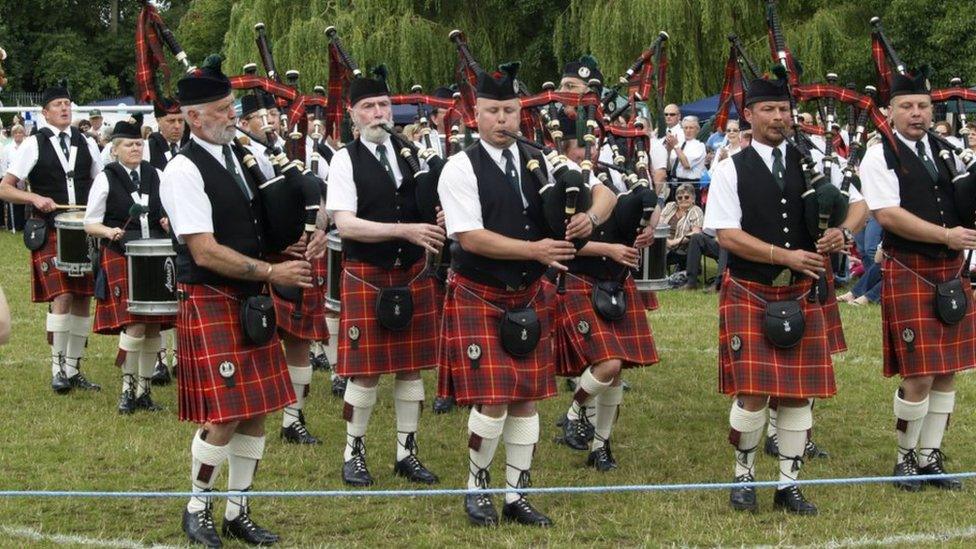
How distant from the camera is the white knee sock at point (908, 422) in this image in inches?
227

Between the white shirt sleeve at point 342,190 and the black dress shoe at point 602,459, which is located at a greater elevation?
the white shirt sleeve at point 342,190

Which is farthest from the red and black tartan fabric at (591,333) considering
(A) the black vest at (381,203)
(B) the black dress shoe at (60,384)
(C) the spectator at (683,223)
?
(C) the spectator at (683,223)

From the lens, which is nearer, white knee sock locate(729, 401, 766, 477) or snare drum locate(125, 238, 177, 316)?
white knee sock locate(729, 401, 766, 477)

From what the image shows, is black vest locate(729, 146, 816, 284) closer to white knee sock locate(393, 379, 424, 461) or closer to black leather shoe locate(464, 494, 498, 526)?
black leather shoe locate(464, 494, 498, 526)

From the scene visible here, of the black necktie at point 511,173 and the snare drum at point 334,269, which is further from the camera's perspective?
the snare drum at point 334,269

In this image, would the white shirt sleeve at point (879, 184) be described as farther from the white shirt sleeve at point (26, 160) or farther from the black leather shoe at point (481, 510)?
the white shirt sleeve at point (26, 160)

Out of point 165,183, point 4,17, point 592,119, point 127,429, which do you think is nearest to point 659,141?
point 592,119

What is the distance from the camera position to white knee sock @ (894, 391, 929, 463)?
18.9ft

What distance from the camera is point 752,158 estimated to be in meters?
5.25

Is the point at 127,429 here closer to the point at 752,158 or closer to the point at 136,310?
the point at 136,310

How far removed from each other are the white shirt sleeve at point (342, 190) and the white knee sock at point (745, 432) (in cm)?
181

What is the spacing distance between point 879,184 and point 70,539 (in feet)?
11.5

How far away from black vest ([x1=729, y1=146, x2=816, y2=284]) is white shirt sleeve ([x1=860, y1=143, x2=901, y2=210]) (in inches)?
21.8

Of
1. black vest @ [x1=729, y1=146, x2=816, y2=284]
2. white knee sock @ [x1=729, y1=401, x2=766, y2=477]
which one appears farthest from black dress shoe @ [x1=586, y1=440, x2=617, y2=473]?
black vest @ [x1=729, y1=146, x2=816, y2=284]
